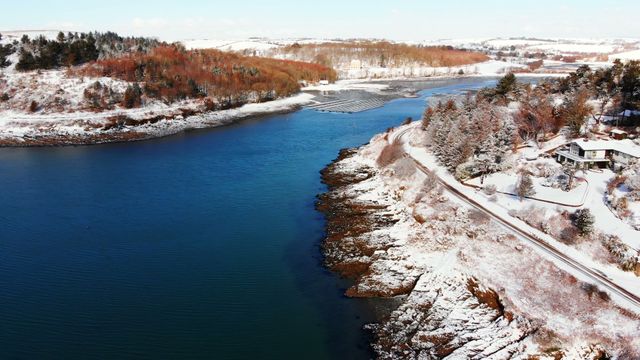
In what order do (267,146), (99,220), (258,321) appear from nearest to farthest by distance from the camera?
(258,321), (99,220), (267,146)

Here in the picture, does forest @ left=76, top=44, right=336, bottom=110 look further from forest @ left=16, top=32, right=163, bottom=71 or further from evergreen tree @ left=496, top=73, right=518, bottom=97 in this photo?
evergreen tree @ left=496, top=73, right=518, bottom=97

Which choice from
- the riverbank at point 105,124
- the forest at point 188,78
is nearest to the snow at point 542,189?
the riverbank at point 105,124

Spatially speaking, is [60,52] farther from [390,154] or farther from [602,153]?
[602,153]

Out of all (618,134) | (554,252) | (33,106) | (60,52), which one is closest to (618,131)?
(618,134)

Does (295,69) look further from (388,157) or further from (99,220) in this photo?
(99,220)

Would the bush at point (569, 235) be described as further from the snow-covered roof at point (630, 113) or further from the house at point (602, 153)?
the snow-covered roof at point (630, 113)

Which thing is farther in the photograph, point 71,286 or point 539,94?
point 539,94

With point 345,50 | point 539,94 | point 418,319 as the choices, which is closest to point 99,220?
point 418,319
